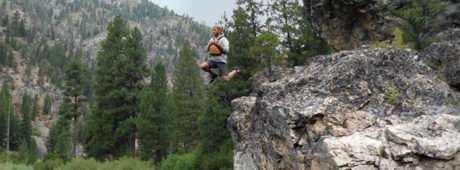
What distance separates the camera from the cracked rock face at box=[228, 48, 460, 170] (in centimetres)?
1027

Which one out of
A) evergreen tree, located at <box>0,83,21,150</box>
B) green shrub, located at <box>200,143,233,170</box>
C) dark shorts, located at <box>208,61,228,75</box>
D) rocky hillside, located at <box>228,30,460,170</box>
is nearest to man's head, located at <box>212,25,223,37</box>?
dark shorts, located at <box>208,61,228,75</box>

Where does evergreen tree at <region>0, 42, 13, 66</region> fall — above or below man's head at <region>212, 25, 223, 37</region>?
above

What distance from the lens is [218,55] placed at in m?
14.2

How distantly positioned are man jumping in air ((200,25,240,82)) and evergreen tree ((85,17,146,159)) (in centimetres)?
2781

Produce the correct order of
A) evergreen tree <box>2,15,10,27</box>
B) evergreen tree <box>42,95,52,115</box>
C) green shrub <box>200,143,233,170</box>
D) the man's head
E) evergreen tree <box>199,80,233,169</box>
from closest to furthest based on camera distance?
1. the man's head
2. green shrub <box>200,143,233,170</box>
3. evergreen tree <box>199,80,233,169</box>
4. evergreen tree <box>42,95,52,115</box>
5. evergreen tree <box>2,15,10,27</box>

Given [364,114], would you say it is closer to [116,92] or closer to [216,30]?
[216,30]

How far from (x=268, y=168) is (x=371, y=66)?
3782mm

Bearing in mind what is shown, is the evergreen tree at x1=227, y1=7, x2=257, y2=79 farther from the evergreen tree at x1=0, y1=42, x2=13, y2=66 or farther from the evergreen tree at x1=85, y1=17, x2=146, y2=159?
the evergreen tree at x1=0, y1=42, x2=13, y2=66

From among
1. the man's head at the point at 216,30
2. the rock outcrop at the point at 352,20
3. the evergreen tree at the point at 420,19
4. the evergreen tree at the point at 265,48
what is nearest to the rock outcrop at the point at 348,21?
the rock outcrop at the point at 352,20

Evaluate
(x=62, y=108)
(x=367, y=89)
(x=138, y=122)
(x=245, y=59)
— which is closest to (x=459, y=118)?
(x=367, y=89)

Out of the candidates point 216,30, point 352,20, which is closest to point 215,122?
point 352,20

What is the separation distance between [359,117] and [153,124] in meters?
31.4

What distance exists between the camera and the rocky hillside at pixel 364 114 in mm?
10289

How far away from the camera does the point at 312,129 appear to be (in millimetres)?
12266
